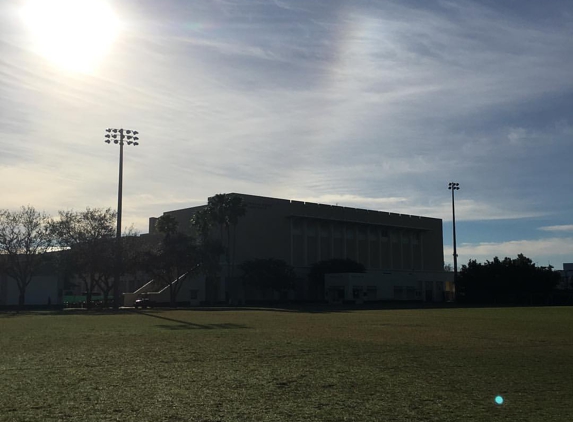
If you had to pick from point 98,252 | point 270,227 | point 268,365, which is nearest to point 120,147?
point 98,252

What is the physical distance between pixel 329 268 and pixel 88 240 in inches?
1924

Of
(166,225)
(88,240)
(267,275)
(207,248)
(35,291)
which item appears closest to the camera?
(88,240)

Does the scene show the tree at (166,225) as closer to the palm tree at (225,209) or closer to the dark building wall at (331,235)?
the palm tree at (225,209)

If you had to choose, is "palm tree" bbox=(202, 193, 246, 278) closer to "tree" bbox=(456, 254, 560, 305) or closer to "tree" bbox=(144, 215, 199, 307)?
"tree" bbox=(144, 215, 199, 307)

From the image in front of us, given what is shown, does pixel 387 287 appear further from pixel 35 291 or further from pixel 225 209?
pixel 35 291

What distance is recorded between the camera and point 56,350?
1800 cm

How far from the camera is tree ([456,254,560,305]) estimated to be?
10138cm

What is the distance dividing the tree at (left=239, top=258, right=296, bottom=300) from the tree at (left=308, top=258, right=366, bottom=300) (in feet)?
29.1

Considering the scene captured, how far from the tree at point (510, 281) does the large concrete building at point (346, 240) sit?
38.3 feet

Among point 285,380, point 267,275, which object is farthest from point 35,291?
point 285,380

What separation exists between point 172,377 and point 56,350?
6.83 m

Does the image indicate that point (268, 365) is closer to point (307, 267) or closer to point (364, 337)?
point (364, 337)

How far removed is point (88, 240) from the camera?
2566 inches

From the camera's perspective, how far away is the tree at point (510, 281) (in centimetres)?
10138
